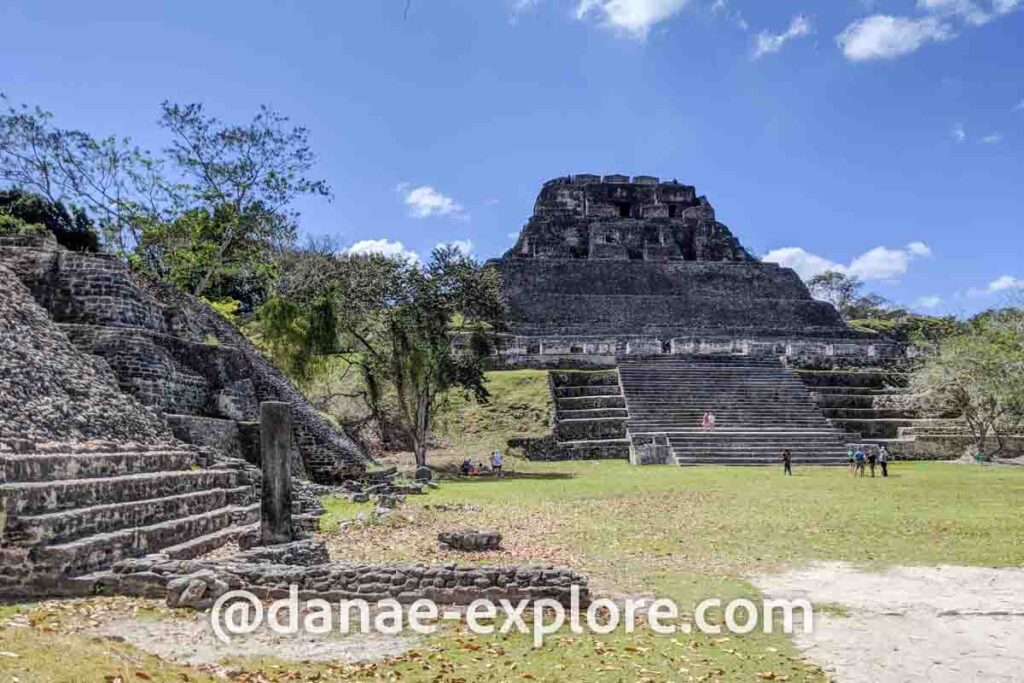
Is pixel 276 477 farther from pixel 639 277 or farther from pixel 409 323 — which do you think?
pixel 639 277

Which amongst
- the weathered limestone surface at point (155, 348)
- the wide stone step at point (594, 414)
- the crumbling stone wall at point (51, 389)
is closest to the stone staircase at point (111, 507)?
the crumbling stone wall at point (51, 389)

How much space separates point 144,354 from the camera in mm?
13008

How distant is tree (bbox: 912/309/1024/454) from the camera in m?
21.0

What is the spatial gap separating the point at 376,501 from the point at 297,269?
77.5 ft

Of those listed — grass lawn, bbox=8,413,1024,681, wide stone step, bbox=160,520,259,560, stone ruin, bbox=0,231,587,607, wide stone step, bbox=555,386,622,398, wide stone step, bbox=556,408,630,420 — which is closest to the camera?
grass lawn, bbox=8,413,1024,681

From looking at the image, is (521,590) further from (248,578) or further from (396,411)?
(396,411)

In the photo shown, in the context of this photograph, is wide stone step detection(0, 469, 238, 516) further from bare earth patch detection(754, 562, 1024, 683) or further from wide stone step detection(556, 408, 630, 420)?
wide stone step detection(556, 408, 630, 420)

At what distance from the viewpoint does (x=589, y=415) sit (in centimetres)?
2481

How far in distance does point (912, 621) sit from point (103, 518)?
23.0 feet

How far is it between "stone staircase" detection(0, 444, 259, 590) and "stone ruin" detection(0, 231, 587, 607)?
0.06 ft

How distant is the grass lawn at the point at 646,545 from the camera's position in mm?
4863

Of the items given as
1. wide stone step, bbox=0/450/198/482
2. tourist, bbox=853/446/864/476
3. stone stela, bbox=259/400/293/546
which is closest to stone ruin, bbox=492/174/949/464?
tourist, bbox=853/446/864/476

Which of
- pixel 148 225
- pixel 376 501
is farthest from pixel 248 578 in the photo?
pixel 148 225

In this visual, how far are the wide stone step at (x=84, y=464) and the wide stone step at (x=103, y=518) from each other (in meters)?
0.53
